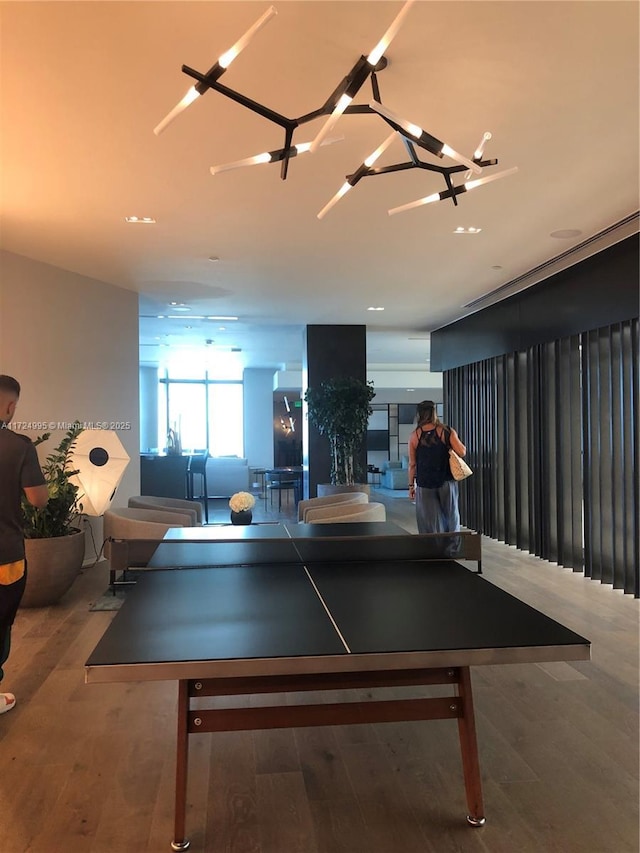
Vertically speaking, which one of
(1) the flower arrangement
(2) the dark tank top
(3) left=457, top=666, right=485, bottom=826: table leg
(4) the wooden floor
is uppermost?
(2) the dark tank top

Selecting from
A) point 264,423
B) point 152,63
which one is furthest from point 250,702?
point 264,423

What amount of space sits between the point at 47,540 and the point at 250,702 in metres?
2.46

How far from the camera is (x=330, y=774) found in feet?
8.09

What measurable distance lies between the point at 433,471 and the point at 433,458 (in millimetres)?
132

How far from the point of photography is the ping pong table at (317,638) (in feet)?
5.25

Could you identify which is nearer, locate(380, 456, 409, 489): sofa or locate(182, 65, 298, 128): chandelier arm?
locate(182, 65, 298, 128): chandelier arm

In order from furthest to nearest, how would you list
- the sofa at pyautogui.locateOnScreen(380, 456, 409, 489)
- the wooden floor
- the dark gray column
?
1. the sofa at pyautogui.locateOnScreen(380, 456, 409, 489)
2. the dark gray column
3. the wooden floor

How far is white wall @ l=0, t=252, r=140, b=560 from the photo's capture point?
18.2 ft

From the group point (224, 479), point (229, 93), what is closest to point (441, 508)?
point (229, 93)

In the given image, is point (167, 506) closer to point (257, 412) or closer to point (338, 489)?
point (338, 489)

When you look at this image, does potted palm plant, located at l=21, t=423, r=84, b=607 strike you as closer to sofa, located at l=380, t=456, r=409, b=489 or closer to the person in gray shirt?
the person in gray shirt

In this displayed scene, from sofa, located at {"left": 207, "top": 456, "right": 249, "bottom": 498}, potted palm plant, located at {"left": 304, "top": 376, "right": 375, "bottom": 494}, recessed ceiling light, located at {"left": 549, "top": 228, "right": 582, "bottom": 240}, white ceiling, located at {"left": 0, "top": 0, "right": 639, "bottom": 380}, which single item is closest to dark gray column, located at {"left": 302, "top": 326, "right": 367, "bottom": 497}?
potted palm plant, located at {"left": 304, "top": 376, "right": 375, "bottom": 494}

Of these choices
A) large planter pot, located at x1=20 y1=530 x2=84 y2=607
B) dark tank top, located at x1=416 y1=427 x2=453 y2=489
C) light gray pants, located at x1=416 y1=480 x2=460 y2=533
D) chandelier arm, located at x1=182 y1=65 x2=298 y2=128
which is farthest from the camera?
A: light gray pants, located at x1=416 y1=480 x2=460 y2=533

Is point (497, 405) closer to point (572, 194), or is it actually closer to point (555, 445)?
point (555, 445)
